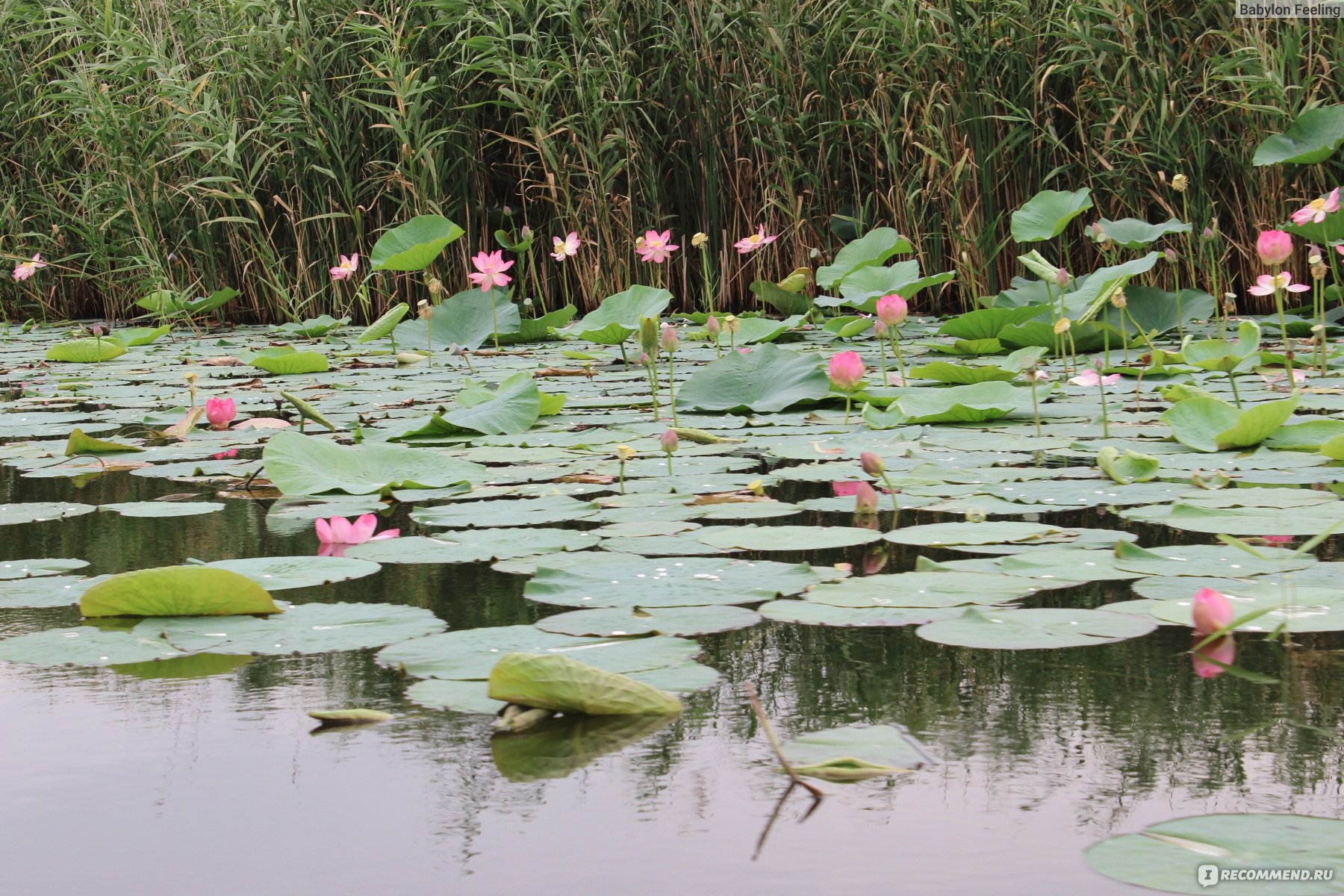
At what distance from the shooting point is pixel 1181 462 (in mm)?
1923

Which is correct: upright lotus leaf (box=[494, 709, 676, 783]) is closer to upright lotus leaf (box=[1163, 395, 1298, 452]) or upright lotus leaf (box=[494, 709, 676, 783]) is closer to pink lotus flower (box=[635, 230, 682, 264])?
upright lotus leaf (box=[1163, 395, 1298, 452])

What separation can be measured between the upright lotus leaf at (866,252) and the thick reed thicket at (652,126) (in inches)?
26.4

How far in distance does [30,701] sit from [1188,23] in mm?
4139

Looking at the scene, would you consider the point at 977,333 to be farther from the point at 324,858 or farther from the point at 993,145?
the point at 324,858

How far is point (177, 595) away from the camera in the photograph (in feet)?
3.89

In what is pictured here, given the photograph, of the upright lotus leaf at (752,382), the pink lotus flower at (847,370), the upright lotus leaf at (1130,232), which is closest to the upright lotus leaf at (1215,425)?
the pink lotus flower at (847,370)

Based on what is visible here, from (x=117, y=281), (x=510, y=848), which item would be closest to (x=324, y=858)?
(x=510, y=848)

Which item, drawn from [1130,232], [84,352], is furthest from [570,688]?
[84,352]

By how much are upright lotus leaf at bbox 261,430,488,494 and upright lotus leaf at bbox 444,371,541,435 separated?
0.42m

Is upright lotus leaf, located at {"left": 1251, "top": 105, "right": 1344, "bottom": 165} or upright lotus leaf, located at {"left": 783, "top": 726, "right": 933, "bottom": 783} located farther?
upright lotus leaf, located at {"left": 1251, "top": 105, "right": 1344, "bottom": 165}

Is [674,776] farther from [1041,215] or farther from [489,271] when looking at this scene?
[1041,215]

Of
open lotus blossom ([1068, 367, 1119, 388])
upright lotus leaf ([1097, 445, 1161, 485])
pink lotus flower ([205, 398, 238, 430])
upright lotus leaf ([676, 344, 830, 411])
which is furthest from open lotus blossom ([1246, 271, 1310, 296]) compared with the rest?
pink lotus flower ([205, 398, 238, 430])

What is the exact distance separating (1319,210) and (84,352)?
364 cm

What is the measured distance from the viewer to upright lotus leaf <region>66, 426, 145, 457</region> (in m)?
2.23
